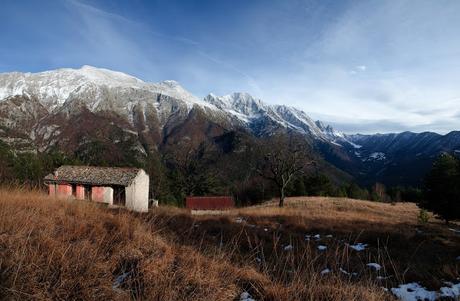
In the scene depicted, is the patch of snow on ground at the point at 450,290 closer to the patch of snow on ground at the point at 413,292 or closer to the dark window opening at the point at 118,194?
the patch of snow on ground at the point at 413,292

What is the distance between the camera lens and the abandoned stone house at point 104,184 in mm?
37812

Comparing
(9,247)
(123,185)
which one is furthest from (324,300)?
(123,185)

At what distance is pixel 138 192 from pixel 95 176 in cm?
598

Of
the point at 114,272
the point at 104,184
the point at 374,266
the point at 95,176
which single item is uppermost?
the point at 114,272

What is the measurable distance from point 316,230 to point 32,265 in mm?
12266

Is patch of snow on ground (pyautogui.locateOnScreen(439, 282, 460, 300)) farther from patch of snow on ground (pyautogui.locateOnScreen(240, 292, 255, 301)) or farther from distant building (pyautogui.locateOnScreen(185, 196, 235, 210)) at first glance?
distant building (pyautogui.locateOnScreen(185, 196, 235, 210))

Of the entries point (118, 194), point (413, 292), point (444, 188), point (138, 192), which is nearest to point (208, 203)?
point (138, 192)

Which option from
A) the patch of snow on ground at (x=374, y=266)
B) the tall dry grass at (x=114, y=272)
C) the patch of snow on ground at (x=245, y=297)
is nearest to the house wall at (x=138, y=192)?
the patch of snow on ground at (x=374, y=266)

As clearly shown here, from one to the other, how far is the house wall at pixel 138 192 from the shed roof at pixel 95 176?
647 millimetres

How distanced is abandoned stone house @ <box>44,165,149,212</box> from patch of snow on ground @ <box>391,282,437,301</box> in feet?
114

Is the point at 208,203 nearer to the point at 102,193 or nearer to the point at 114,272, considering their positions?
the point at 102,193

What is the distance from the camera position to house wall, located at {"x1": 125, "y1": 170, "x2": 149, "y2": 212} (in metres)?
37.3

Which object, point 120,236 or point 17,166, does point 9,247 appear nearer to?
point 120,236

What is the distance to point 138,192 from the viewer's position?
39.1 meters
